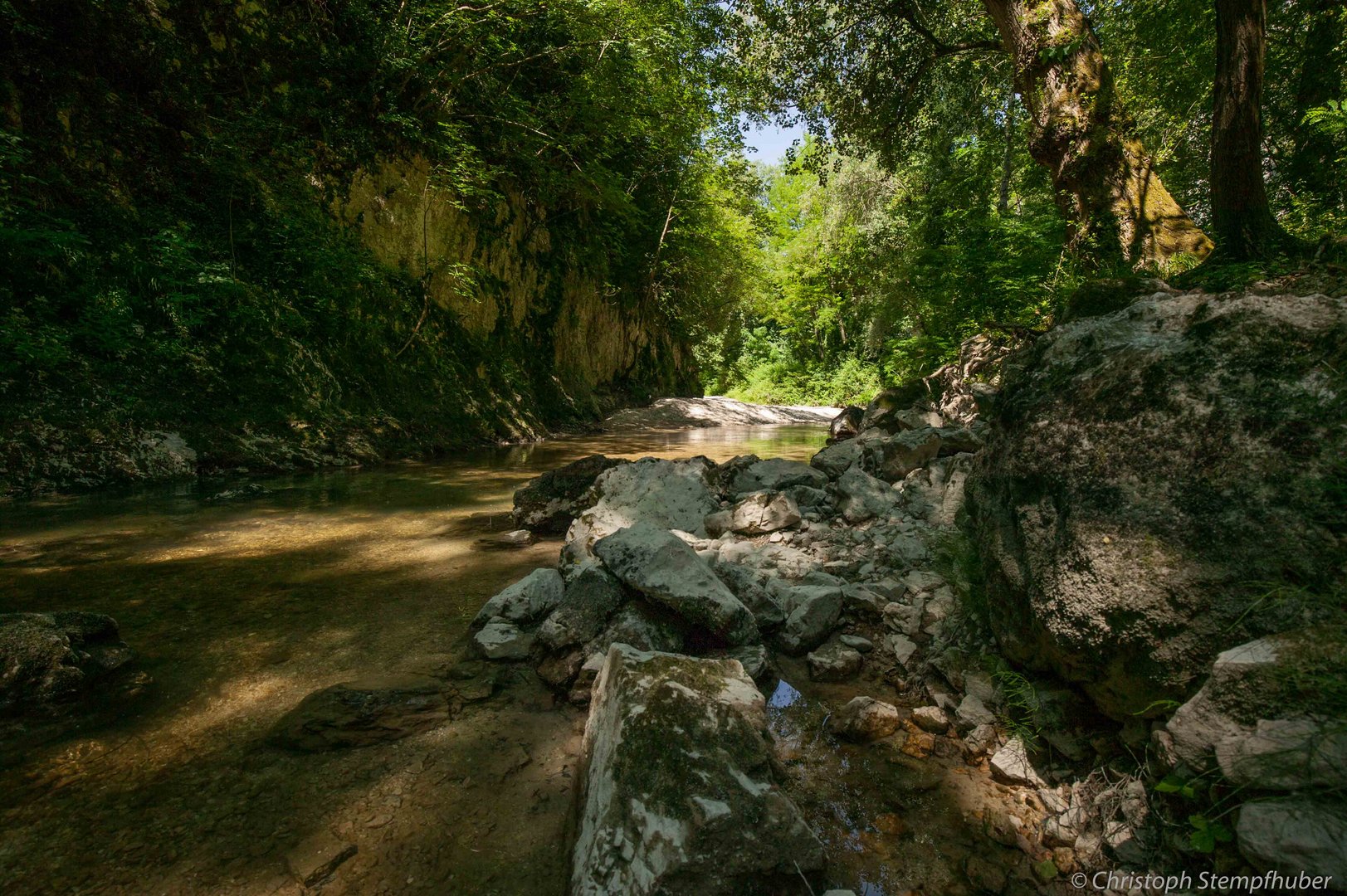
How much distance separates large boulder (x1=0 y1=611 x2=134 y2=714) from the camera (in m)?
2.07

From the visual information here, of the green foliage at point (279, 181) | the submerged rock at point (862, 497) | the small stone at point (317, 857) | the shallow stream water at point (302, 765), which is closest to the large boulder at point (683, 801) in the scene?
the shallow stream water at point (302, 765)

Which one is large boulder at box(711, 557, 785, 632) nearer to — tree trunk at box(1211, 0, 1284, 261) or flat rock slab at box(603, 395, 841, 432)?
tree trunk at box(1211, 0, 1284, 261)

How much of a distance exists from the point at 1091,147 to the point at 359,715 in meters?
8.50

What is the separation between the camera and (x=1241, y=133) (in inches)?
192

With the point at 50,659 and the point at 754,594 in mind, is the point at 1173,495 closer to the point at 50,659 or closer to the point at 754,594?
the point at 754,594

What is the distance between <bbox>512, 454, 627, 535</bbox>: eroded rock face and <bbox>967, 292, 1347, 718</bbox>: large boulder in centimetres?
363

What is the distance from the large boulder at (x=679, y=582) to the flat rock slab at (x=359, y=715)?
997mm

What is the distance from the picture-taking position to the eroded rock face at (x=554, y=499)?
4934 millimetres

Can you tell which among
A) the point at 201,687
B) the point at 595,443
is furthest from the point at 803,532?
the point at 595,443

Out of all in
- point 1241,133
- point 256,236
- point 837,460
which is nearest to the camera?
point 1241,133

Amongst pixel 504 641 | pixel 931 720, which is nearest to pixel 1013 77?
pixel 931 720

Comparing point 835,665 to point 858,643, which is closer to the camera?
point 835,665

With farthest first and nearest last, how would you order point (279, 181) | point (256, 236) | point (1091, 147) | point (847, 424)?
point (847, 424)
point (279, 181)
point (256, 236)
point (1091, 147)

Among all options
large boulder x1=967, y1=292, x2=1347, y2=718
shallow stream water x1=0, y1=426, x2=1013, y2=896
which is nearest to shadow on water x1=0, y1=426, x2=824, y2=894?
shallow stream water x1=0, y1=426, x2=1013, y2=896
